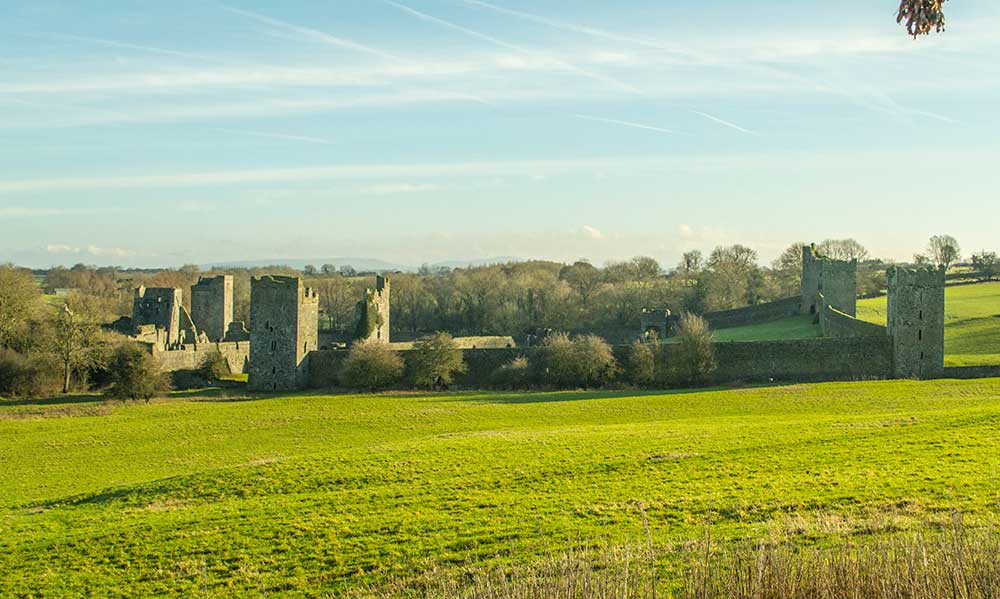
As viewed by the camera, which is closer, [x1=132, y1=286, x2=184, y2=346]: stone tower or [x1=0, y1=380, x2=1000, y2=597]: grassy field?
[x1=0, y1=380, x2=1000, y2=597]: grassy field

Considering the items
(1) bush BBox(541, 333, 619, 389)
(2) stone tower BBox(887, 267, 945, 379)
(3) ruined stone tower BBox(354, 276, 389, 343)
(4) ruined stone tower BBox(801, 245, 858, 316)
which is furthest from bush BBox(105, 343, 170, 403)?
(4) ruined stone tower BBox(801, 245, 858, 316)

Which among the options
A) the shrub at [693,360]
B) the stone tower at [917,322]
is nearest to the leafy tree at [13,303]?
the shrub at [693,360]

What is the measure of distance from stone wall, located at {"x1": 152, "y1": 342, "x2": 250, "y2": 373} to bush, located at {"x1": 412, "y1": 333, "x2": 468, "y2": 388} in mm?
12271

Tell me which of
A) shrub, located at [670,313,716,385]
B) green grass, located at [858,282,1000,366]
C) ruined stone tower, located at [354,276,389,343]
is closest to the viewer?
shrub, located at [670,313,716,385]

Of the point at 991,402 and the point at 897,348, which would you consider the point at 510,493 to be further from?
the point at 897,348

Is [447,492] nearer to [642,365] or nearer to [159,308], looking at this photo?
[642,365]

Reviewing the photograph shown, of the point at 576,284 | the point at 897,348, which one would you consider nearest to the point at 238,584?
the point at 897,348

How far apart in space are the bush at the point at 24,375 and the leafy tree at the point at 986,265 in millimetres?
66534

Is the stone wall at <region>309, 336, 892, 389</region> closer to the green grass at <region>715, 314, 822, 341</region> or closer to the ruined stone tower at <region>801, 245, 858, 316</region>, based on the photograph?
the green grass at <region>715, 314, 822, 341</region>

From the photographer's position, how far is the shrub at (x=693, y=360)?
125 ft

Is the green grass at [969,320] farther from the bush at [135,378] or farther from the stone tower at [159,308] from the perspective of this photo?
the stone tower at [159,308]

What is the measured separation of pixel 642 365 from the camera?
38.8 meters

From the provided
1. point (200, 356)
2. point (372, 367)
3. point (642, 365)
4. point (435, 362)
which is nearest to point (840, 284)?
point (642, 365)

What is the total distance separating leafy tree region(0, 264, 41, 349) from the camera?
139 ft
